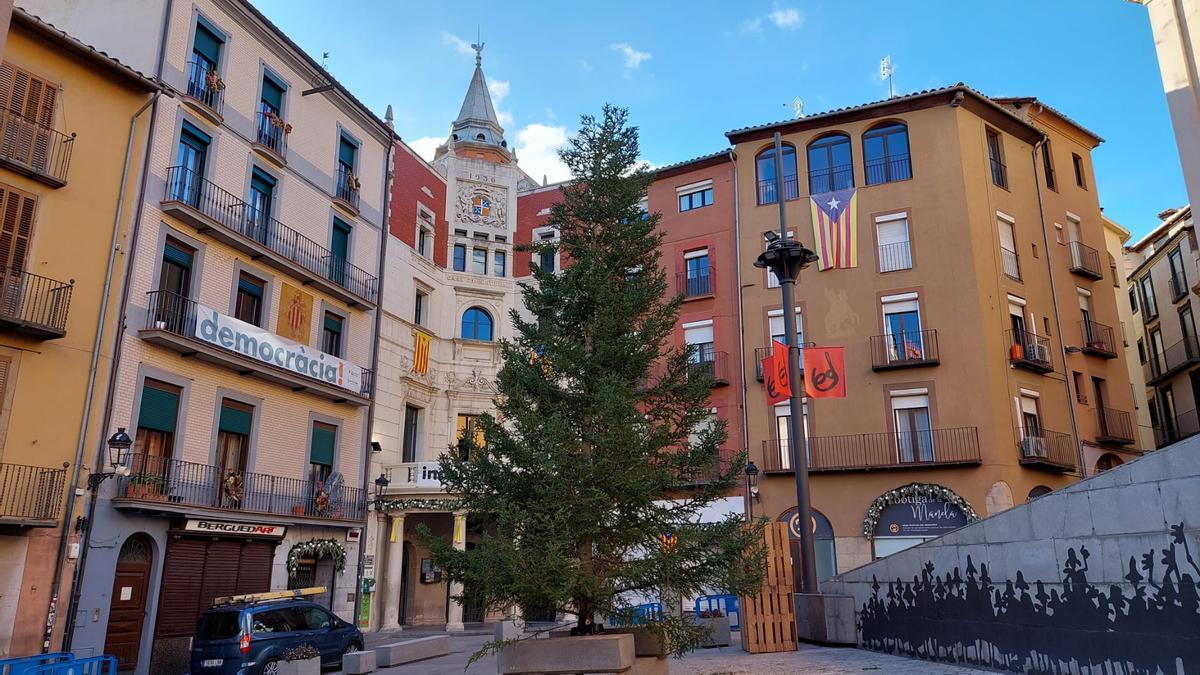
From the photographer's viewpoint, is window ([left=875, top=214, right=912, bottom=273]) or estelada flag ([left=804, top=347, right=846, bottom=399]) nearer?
estelada flag ([left=804, top=347, right=846, bottom=399])

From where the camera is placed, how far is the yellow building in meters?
16.6

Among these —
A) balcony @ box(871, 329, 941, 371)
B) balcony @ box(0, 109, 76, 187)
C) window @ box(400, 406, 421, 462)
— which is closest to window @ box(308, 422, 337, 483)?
window @ box(400, 406, 421, 462)

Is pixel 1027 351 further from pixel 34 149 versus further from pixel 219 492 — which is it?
pixel 34 149

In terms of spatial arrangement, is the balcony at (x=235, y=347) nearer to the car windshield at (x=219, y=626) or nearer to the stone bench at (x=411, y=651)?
the car windshield at (x=219, y=626)

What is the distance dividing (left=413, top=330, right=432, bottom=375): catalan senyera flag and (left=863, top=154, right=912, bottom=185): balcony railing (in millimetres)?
17616

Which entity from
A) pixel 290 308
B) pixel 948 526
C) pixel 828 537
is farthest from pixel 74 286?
pixel 948 526

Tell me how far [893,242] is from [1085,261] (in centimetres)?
810

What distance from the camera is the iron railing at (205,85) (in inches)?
858

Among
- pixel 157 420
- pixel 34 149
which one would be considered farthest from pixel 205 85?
pixel 157 420

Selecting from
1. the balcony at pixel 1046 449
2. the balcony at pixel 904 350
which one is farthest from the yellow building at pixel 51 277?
the balcony at pixel 1046 449

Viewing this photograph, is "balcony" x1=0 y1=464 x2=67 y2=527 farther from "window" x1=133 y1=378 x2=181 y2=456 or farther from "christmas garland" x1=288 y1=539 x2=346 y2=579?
"christmas garland" x1=288 y1=539 x2=346 y2=579

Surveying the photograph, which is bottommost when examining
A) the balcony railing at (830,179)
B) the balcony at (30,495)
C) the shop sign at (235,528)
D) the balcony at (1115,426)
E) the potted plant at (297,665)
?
the potted plant at (297,665)

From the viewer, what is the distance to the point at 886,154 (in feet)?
94.5

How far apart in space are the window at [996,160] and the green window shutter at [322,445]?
23.6 metres
